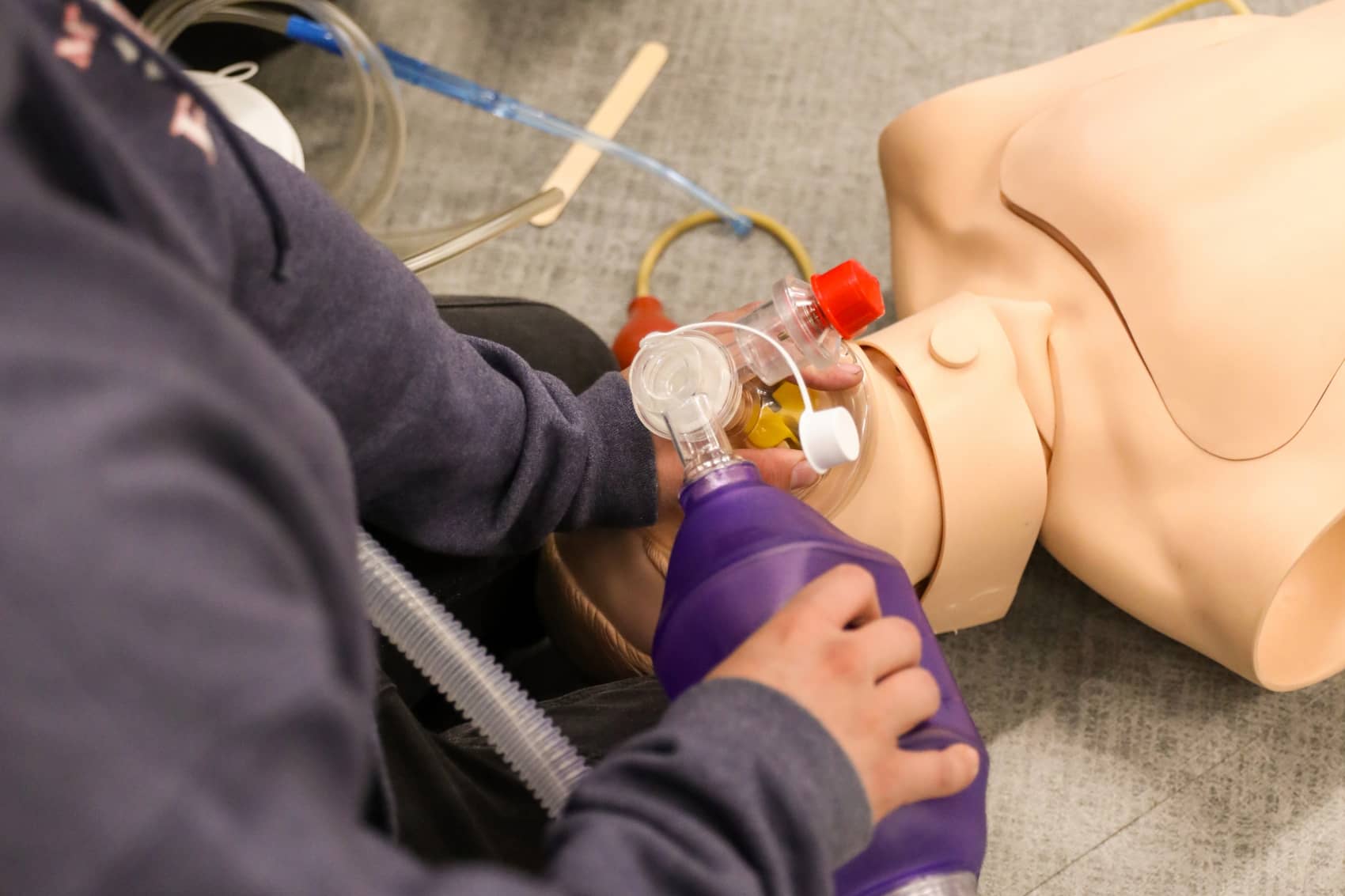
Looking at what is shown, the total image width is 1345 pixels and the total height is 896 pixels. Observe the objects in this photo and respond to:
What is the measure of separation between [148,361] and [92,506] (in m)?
0.05

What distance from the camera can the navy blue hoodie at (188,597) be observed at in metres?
0.27

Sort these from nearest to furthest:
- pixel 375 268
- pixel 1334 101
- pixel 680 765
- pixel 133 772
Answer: pixel 133 772 → pixel 680 765 → pixel 375 268 → pixel 1334 101

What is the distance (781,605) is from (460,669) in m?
0.17

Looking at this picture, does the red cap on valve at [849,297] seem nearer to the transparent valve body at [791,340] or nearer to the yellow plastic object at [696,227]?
the transparent valve body at [791,340]

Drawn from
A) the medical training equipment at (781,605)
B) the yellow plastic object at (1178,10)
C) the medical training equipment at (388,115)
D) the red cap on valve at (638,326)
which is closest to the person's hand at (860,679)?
the medical training equipment at (781,605)

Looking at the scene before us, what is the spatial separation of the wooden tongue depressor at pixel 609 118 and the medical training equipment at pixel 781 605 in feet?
1.85

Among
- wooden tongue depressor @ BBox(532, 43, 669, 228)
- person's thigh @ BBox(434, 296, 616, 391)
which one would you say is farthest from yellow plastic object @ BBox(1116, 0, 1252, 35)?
person's thigh @ BBox(434, 296, 616, 391)

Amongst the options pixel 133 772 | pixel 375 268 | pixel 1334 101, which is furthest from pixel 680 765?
pixel 1334 101

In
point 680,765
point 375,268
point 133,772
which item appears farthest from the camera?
point 375,268

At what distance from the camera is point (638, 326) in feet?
2.93

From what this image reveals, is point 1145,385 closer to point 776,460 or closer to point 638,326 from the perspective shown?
point 776,460

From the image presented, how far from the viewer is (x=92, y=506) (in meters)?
0.27

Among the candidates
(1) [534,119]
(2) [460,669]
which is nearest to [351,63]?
(1) [534,119]

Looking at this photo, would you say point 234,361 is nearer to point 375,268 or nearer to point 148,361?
point 148,361
